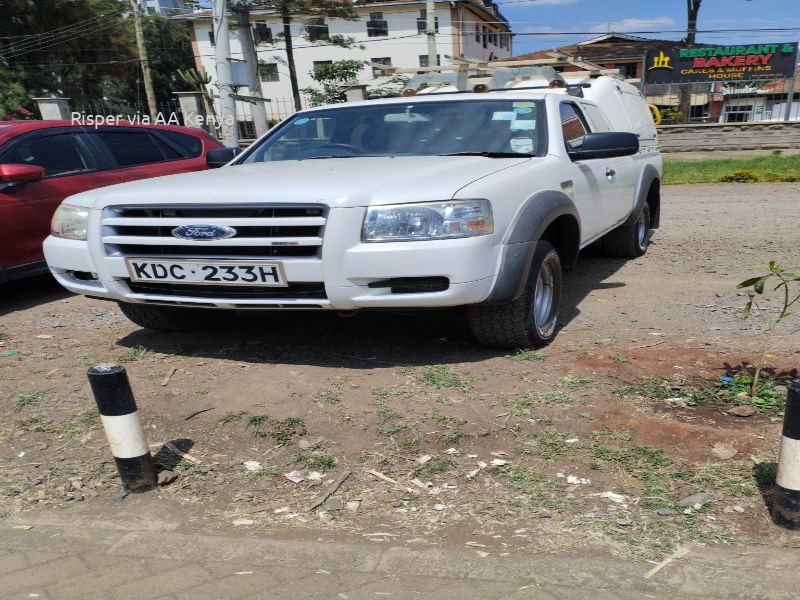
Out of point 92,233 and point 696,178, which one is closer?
point 92,233

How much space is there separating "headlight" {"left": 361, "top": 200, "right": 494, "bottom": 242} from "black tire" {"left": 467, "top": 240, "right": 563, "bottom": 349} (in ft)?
1.65

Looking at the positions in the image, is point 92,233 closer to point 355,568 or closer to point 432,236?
point 432,236

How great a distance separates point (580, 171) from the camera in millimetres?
4738

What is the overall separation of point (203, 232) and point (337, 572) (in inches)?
→ 78.1

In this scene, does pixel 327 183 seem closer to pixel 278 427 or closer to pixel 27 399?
pixel 278 427

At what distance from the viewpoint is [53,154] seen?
251 inches

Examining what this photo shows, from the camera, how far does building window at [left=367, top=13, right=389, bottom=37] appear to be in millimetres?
49344

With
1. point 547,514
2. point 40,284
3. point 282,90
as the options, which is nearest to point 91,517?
point 547,514

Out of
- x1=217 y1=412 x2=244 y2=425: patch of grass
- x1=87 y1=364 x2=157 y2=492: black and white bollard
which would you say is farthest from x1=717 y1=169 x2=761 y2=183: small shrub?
x1=87 y1=364 x2=157 y2=492: black and white bollard

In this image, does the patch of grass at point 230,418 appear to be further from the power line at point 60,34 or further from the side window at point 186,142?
the power line at point 60,34

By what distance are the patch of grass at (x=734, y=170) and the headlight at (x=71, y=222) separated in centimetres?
1242

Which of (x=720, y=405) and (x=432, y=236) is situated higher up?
(x=432, y=236)

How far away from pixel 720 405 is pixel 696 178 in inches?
481

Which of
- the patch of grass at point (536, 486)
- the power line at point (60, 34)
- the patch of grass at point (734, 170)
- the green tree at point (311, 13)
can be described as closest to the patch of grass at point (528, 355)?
the patch of grass at point (536, 486)
